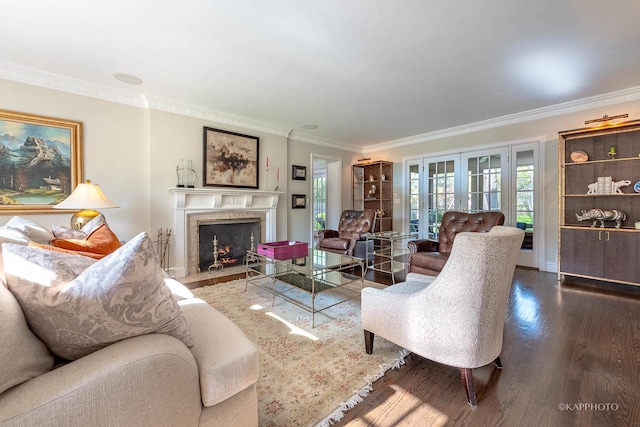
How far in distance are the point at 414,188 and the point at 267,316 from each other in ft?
14.1

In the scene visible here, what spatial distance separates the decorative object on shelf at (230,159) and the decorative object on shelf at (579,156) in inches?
182

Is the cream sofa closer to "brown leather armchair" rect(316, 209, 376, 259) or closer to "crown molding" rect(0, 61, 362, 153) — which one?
"brown leather armchair" rect(316, 209, 376, 259)

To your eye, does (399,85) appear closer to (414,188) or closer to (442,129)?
(442,129)

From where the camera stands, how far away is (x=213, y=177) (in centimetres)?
418

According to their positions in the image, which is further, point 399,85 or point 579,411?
point 399,85

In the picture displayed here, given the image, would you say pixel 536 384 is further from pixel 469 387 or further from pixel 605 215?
pixel 605 215

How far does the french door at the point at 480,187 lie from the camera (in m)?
4.32

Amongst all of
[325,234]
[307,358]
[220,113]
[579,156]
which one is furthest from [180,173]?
[579,156]

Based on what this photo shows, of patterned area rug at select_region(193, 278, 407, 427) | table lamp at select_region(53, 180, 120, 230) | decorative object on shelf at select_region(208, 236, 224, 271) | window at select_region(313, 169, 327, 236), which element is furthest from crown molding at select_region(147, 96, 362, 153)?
patterned area rug at select_region(193, 278, 407, 427)

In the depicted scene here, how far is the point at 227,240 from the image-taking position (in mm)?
4473

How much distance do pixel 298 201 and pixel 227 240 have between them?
1553 millimetres

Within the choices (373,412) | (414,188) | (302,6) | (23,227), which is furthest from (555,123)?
(23,227)

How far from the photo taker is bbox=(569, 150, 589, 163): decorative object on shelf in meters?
3.67

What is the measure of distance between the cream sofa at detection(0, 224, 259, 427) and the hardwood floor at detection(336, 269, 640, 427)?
2.39 feet
